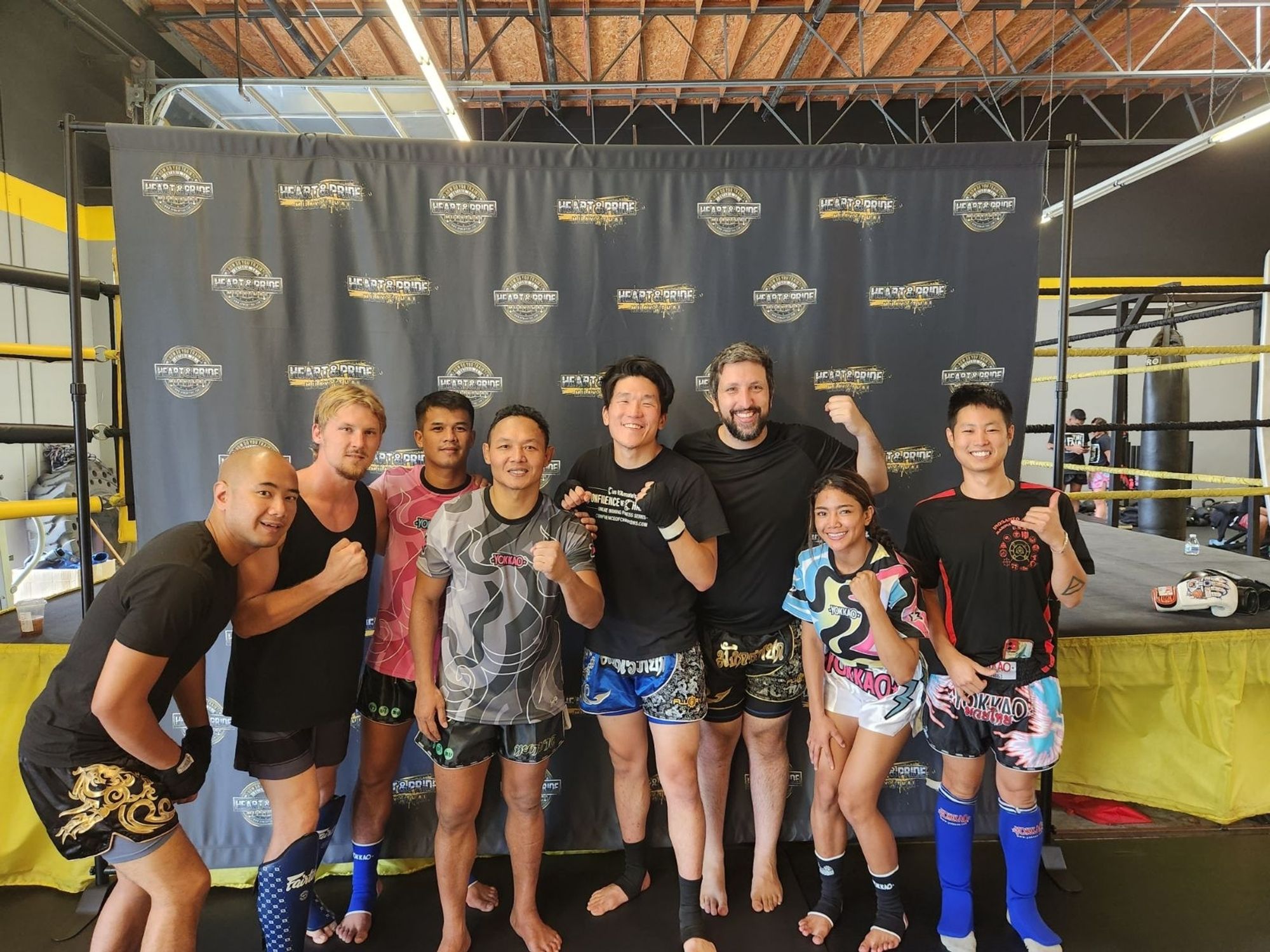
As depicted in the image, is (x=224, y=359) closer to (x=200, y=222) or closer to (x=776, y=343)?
(x=200, y=222)

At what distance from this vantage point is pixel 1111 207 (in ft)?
29.8

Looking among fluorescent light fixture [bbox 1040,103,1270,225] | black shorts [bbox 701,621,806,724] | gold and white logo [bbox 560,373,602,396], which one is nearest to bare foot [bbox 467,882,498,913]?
black shorts [bbox 701,621,806,724]

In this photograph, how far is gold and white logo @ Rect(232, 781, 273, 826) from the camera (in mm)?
2461

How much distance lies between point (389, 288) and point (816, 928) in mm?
2611

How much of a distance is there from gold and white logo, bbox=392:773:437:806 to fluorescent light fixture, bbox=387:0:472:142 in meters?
2.59

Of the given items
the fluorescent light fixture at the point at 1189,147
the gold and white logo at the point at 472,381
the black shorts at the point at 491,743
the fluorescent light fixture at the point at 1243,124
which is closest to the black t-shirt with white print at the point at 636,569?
the black shorts at the point at 491,743

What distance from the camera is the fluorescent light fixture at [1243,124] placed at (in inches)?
186

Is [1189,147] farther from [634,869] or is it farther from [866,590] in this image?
[634,869]

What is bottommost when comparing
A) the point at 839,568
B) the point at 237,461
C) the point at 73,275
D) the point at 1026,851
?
the point at 1026,851

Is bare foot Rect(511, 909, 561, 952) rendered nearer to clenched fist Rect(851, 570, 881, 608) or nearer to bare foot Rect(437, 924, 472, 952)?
bare foot Rect(437, 924, 472, 952)

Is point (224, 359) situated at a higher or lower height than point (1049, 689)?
higher

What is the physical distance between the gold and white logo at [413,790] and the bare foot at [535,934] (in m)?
0.61

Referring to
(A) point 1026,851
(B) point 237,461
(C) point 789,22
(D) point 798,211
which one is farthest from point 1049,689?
(C) point 789,22

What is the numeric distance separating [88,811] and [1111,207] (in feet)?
38.4
